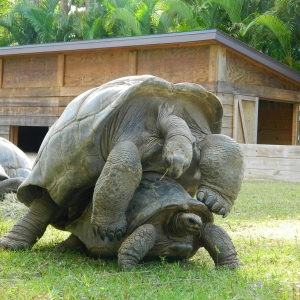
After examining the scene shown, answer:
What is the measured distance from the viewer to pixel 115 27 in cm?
2700

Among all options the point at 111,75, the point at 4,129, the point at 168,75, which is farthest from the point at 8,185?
the point at 4,129

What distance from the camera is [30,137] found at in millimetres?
18922

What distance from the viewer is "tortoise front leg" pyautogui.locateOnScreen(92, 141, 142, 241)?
3465mm

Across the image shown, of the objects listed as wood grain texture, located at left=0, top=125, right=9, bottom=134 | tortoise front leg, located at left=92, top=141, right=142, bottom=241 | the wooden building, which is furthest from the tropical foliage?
tortoise front leg, located at left=92, top=141, right=142, bottom=241

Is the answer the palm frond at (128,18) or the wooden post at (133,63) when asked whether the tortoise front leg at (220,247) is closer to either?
the wooden post at (133,63)

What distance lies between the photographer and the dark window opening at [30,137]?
61.5 feet

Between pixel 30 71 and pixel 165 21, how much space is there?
33.8 feet

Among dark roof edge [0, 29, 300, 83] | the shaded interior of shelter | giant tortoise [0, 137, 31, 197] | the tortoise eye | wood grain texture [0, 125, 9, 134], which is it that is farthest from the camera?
the shaded interior of shelter

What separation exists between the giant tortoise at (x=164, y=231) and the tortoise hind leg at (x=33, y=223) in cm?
60

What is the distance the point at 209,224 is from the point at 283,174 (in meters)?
8.54

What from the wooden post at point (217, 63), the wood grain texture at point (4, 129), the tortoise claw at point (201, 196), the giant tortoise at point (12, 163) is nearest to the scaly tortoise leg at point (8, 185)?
the giant tortoise at point (12, 163)

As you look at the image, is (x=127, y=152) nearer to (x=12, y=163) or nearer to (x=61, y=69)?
(x=12, y=163)

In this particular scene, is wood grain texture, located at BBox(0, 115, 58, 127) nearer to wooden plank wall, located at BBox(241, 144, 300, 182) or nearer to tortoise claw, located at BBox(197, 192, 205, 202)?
wooden plank wall, located at BBox(241, 144, 300, 182)

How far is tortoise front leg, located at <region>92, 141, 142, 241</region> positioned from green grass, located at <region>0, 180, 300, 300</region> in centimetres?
26
